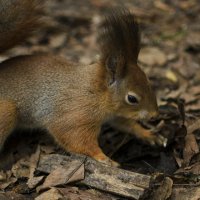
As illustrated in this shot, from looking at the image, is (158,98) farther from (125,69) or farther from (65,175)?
(65,175)

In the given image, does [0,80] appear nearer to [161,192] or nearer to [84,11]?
[161,192]

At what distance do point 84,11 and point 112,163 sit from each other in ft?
12.0

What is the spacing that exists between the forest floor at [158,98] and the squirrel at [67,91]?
10.9 inches

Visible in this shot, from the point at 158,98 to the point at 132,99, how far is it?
1.37 meters

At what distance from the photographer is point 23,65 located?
4.82m

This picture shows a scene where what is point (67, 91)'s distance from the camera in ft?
15.5

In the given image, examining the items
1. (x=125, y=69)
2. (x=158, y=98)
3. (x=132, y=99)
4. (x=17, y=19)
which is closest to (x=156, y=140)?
(x=132, y=99)

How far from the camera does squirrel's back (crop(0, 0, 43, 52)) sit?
4656 millimetres

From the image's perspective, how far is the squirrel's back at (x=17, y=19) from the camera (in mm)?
4656

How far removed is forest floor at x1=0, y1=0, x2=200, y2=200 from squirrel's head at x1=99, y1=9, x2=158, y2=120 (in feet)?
1.58

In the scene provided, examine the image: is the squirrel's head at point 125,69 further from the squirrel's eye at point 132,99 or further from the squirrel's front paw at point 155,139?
the squirrel's front paw at point 155,139

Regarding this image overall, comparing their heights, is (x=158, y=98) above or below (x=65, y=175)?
below

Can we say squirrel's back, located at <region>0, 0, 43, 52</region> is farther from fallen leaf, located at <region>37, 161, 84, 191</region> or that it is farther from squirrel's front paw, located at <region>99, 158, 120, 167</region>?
squirrel's front paw, located at <region>99, 158, 120, 167</region>

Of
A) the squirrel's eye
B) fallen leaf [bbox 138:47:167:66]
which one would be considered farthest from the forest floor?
the squirrel's eye
